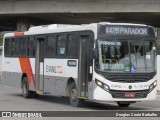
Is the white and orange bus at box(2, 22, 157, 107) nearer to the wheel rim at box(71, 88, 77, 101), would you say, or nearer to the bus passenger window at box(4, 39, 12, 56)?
the wheel rim at box(71, 88, 77, 101)

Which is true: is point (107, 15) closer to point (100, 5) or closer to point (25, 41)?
point (100, 5)

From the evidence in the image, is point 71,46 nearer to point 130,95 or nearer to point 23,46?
point 130,95

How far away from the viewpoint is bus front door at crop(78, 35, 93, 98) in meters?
16.7

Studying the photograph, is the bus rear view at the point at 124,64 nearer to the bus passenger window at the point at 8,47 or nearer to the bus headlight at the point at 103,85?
the bus headlight at the point at 103,85

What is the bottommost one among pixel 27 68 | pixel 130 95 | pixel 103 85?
pixel 130 95

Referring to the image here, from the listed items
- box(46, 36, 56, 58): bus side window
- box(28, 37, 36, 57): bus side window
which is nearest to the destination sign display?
box(46, 36, 56, 58): bus side window

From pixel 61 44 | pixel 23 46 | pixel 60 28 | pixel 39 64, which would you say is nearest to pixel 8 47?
pixel 23 46

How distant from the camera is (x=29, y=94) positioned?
21953 millimetres

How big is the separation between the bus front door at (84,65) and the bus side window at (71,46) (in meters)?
0.42

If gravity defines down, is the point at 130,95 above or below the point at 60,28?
below

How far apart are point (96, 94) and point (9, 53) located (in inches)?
359

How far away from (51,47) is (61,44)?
902mm

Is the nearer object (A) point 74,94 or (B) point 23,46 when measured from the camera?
(A) point 74,94

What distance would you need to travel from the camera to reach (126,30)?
16.8 metres
